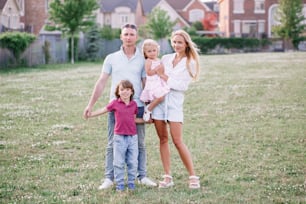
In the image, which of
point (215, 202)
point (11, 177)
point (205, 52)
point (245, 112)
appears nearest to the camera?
point (215, 202)

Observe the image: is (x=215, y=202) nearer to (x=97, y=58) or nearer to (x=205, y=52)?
(x=97, y=58)

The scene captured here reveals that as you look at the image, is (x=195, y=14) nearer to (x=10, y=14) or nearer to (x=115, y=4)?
(x=115, y=4)

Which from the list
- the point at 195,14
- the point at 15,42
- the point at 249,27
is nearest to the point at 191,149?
the point at 15,42

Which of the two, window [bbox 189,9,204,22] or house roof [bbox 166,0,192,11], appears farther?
house roof [bbox 166,0,192,11]

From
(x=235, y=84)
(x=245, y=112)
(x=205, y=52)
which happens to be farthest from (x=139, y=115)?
(x=205, y=52)

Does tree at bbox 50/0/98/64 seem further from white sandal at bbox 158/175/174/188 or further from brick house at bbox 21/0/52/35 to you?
white sandal at bbox 158/175/174/188

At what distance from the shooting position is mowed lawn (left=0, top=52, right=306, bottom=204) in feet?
22.6

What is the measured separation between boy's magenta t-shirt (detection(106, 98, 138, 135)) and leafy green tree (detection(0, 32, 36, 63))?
Result: 27.0m

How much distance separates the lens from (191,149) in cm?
985

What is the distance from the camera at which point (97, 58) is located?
158ft

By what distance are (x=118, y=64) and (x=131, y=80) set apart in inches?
10.2

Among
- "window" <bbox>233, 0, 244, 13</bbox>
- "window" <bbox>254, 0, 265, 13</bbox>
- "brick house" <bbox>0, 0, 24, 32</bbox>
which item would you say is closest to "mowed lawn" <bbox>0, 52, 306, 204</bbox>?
"brick house" <bbox>0, 0, 24, 32</bbox>

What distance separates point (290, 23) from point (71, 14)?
29.0 metres

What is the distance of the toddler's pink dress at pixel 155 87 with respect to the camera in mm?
6965
